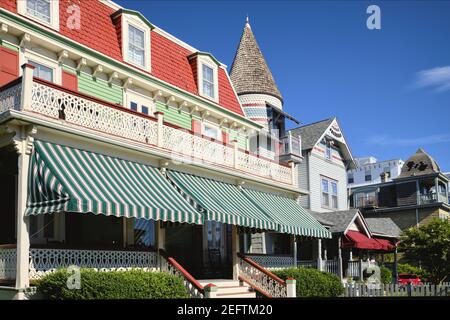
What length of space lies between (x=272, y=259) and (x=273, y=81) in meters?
14.9

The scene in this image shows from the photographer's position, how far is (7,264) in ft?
42.0

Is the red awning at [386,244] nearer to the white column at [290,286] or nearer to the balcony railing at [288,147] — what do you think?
the balcony railing at [288,147]

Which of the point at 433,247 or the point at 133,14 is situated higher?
the point at 133,14

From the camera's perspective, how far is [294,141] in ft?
112

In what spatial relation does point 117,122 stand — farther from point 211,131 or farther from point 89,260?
point 211,131

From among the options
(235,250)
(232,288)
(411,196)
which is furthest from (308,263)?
(411,196)

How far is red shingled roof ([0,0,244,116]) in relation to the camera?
700 inches

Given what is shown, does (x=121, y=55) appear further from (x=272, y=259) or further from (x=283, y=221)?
(x=272, y=259)

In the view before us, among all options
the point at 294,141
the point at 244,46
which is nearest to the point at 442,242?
the point at 294,141

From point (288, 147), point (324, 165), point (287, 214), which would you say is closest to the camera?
point (287, 214)

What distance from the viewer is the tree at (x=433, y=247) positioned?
28.5m

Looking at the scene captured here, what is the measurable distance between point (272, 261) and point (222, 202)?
6.36m

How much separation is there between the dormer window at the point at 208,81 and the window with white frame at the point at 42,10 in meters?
8.28
